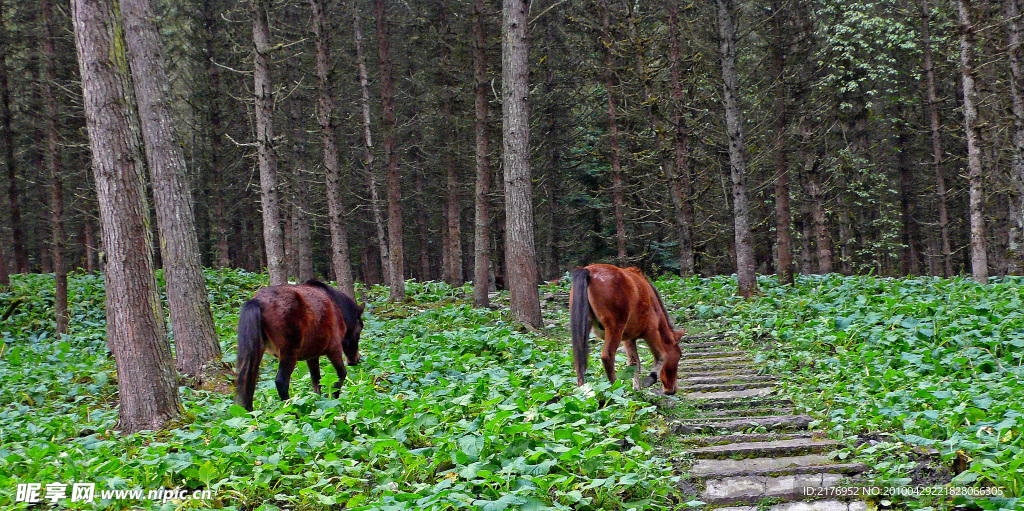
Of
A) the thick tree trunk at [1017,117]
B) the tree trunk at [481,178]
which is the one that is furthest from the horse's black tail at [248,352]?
the thick tree trunk at [1017,117]

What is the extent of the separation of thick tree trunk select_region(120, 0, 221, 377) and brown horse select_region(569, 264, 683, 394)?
20.8 ft

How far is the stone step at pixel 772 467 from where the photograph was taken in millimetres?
5027

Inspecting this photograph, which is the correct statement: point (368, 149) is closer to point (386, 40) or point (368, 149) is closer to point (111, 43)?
point (386, 40)

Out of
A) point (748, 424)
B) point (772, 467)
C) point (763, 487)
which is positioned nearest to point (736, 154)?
point (748, 424)

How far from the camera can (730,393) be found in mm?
7828

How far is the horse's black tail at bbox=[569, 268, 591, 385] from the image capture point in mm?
7273

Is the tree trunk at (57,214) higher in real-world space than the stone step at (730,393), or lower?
higher

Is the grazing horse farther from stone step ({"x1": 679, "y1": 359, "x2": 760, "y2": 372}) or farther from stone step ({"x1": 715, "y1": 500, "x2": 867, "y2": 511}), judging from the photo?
stone step ({"x1": 715, "y1": 500, "x2": 867, "y2": 511})

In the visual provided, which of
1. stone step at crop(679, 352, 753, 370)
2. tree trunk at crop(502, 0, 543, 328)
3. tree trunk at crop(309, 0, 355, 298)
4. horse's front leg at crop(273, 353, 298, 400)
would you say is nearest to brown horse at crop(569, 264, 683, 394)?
stone step at crop(679, 352, 753, 370)

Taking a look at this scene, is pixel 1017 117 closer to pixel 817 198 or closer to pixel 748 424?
pixel 817 198

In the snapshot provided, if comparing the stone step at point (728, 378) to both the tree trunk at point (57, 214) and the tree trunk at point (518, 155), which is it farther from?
the tree trunk at point (57, 214)

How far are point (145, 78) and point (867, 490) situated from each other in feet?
35.7

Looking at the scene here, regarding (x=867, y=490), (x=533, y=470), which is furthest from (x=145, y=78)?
(x=867, y=490)

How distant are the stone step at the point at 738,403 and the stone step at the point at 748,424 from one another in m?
0.68
